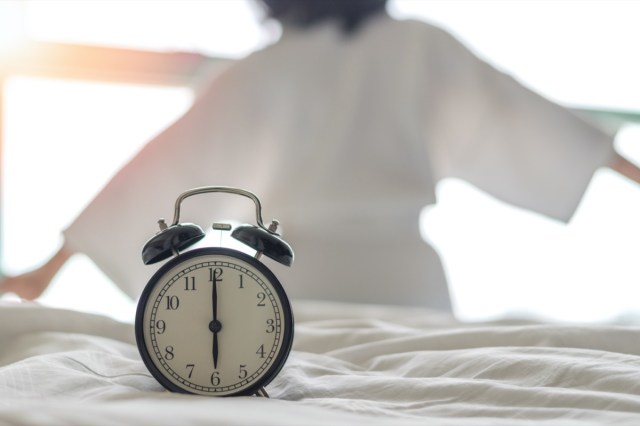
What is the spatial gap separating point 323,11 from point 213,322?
4.19ft

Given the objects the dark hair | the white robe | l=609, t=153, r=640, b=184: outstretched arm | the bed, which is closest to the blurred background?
the dark hair

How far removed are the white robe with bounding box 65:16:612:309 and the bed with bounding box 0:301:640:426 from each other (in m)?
0.67

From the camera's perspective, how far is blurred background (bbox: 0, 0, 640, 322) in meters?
2.22

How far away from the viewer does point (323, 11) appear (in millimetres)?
1828

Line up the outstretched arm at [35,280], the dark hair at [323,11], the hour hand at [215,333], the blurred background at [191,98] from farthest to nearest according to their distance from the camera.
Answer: the blurred background at [191,98], the dark hair at [323,11], the outstretched arm at [35,280], the hour hand at [215,333]

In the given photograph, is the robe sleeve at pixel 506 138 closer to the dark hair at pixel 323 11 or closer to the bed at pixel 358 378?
the dark hair at pixel 323 11

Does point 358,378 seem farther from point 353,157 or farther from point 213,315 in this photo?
point 353,157

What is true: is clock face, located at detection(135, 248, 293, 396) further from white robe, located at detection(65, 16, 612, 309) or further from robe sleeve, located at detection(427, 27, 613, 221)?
robe sleeve, located at detection(427, 27, 613, 221)

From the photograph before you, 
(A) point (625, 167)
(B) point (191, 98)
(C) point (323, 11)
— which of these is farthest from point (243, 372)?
(B) point (191, 98)

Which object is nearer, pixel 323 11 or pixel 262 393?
pixel 262 393

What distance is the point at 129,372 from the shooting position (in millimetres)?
725

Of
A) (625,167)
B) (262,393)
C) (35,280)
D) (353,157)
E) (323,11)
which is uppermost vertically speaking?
(323,11)

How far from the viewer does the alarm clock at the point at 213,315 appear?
0.67 meters

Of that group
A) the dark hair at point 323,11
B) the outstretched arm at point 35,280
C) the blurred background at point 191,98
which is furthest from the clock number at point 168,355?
the blurred background at point 191,98
